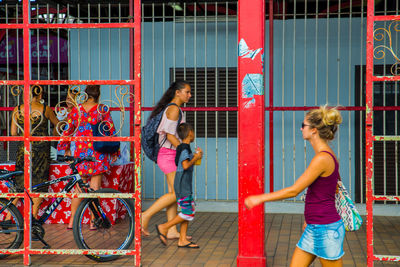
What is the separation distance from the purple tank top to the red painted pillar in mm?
1392

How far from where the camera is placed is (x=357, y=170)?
9.25 m

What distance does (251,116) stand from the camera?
5.18 m

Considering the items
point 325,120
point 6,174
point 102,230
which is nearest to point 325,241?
point 325,120

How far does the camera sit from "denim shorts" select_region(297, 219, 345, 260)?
12.1 ft

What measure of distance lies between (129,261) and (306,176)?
262cm

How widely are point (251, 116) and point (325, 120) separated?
4.88 feet

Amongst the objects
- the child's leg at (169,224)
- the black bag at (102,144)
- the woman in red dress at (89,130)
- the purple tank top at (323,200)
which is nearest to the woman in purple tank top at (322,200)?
the purple tank top at (323,200)

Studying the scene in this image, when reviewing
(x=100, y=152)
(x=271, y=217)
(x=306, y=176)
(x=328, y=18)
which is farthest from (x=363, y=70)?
(x=306, y=176)

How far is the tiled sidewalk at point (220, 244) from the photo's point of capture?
18.5 feet

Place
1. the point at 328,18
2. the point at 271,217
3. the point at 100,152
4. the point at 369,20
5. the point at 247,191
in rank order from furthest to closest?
the point at 328,18, the point at 271,217, the point at 100,152, the point at 247,191, the point at 369,20

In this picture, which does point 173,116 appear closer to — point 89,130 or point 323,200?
point 89,130

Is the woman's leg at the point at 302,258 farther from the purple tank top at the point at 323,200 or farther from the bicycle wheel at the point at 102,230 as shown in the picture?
the bicycle wheel at the point at 102,230

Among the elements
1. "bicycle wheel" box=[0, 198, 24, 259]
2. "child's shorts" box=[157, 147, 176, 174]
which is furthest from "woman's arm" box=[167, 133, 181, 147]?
"bicycle wheel" box=[0, 198, 24, 259]

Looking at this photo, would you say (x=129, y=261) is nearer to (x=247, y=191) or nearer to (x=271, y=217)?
(x=247, y=191)
